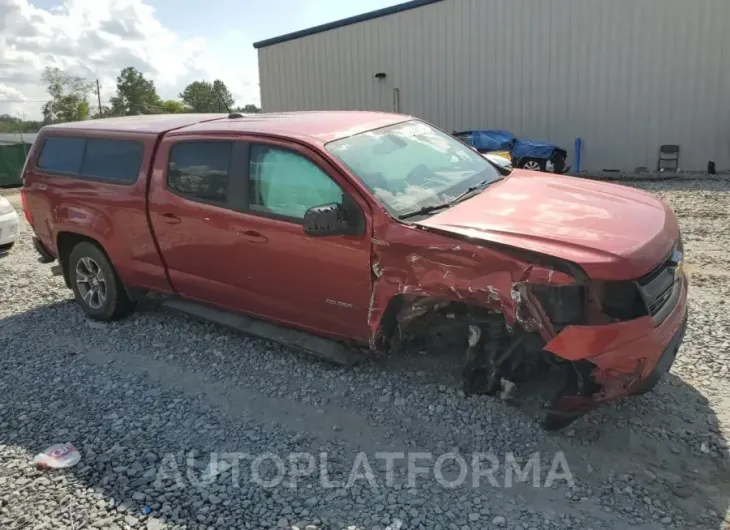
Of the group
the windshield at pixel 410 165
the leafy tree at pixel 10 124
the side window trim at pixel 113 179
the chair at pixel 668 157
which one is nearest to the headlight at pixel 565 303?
the windshield at pixel 410 165

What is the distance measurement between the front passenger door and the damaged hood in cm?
60

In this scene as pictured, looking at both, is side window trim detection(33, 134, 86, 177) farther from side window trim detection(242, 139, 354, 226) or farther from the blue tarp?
the blue tarp

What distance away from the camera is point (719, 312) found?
480 centimetres

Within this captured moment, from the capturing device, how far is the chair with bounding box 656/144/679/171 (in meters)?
16.7

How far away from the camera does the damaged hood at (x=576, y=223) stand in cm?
290

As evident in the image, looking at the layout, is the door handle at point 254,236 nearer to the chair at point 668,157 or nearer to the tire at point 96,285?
the tire at point 96,285

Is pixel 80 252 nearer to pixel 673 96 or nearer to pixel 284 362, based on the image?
pixel 284 362

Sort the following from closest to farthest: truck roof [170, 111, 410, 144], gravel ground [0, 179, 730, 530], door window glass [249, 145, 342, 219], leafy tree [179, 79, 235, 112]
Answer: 1. gravel ground [0, 179, 730, 530]
2. door window glass [249, 145, 342, 219]
3. truck roof [170, 111, 410, 144]
4. leafy tree [179, 79, 235, 112]

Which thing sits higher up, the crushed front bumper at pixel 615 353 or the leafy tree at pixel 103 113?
the leafy tree at pixel 103 113

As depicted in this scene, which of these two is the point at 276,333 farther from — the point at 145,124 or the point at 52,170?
the point at 52,170

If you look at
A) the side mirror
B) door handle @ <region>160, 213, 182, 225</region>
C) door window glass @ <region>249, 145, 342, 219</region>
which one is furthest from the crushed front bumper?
door handle @ <region>160, 213, 182, 225</region>

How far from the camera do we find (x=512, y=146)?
53.7 ft

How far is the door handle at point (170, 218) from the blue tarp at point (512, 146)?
1242 cm

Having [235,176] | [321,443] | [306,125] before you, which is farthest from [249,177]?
[321,443]
